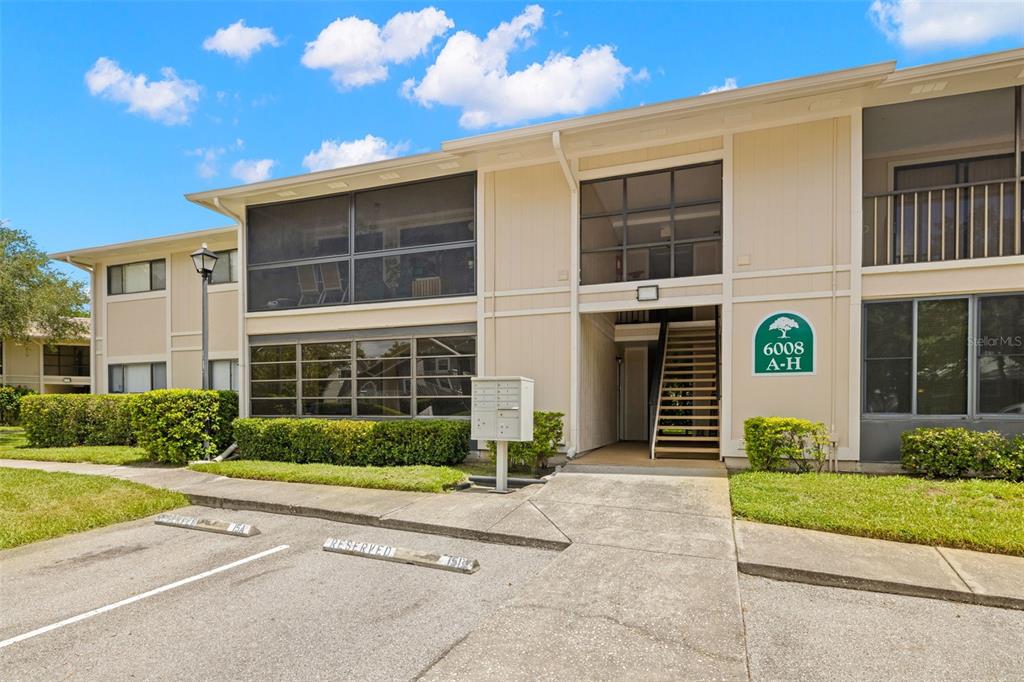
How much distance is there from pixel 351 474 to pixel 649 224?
9.18m

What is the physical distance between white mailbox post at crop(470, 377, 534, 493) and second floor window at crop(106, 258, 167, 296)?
37.5 feet

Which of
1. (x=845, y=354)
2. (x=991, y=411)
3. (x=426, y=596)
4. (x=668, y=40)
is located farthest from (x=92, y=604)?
(x=668, y=40)

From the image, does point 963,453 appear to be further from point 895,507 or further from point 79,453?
point 79,453

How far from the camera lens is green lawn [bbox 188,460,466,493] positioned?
7312 mm

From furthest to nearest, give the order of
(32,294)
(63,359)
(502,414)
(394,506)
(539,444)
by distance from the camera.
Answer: (63,359), (32,294), (539,444), (502,414), (394,506)

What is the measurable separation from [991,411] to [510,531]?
6.59 m

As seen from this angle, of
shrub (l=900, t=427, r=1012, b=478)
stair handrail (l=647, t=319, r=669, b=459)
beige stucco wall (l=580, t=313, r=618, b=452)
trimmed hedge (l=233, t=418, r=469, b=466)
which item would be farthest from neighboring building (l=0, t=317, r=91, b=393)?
shrub (l=900, t=427, r=1012, b=478)

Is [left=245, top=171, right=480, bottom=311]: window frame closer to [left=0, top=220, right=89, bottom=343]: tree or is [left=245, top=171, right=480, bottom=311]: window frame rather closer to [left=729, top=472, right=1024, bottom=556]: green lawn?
[left=729, top=472, right=1024, bottom=556]: green lawn

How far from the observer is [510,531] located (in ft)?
17.3

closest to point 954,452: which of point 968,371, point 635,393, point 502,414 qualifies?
point 968,371

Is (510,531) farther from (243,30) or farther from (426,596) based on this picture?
(243,30)

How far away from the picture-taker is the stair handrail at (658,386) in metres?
9.34

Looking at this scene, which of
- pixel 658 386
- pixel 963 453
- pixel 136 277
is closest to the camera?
pixel 963 453

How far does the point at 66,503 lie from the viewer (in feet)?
22.2
